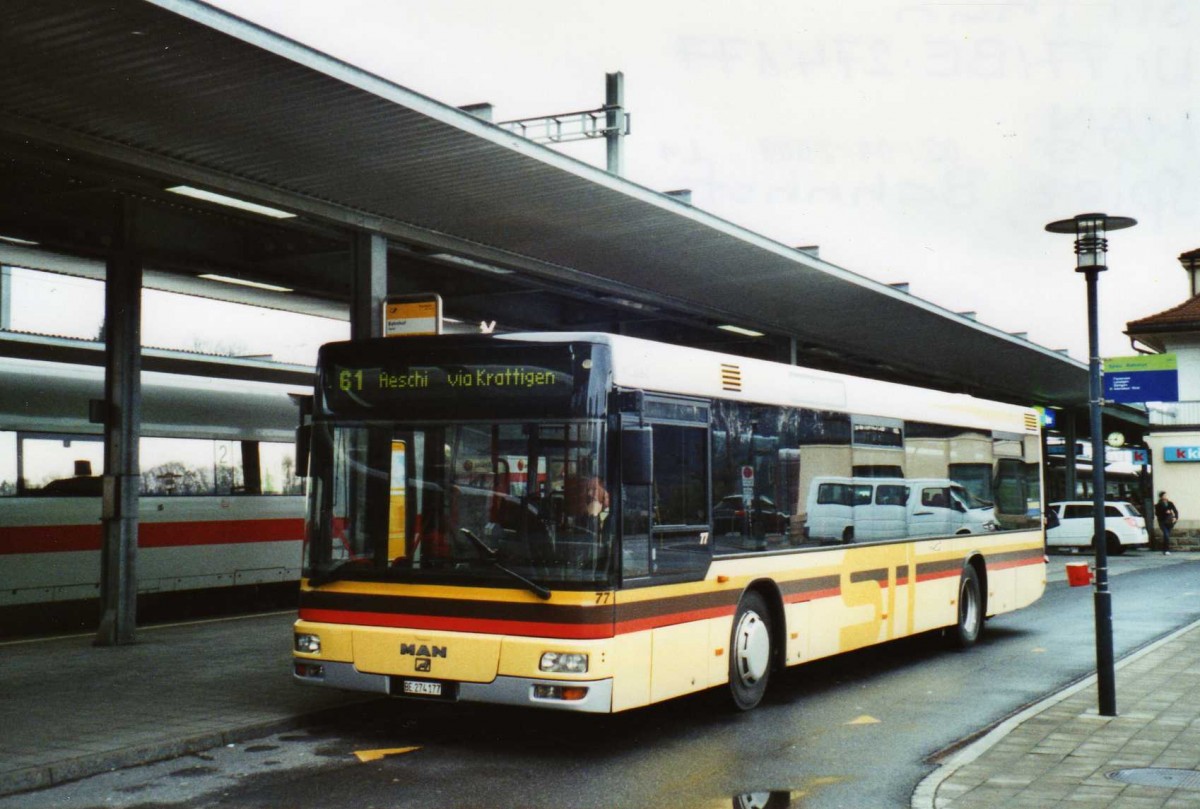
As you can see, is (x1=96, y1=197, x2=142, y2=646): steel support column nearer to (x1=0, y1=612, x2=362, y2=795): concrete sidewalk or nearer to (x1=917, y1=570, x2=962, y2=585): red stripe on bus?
(x1=0, y1=612, x2=362, y2=795): concrete sidewalk

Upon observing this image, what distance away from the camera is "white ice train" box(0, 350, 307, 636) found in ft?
53.4

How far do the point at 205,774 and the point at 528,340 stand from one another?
11.0 ft

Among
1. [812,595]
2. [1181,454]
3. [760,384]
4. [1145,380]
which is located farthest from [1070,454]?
[760,384]

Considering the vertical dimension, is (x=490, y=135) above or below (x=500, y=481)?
above

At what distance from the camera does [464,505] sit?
8680 mm

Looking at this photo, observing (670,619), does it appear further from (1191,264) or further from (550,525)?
(1191,264)

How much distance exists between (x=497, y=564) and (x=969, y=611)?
27.0ft

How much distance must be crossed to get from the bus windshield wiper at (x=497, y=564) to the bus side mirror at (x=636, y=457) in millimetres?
868

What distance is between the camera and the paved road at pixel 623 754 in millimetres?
7402

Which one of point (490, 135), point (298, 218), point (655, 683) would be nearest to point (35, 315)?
point (298, 218)

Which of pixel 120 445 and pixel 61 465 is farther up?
pixel 120 445

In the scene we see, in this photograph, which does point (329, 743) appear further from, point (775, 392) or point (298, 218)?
point (298, 218)

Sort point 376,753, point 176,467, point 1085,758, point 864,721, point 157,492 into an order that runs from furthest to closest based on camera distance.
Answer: point 176,467 < point 157,492 < point 864,721 < point 376,753 < point 1085,758

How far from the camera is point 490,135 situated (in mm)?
11367
